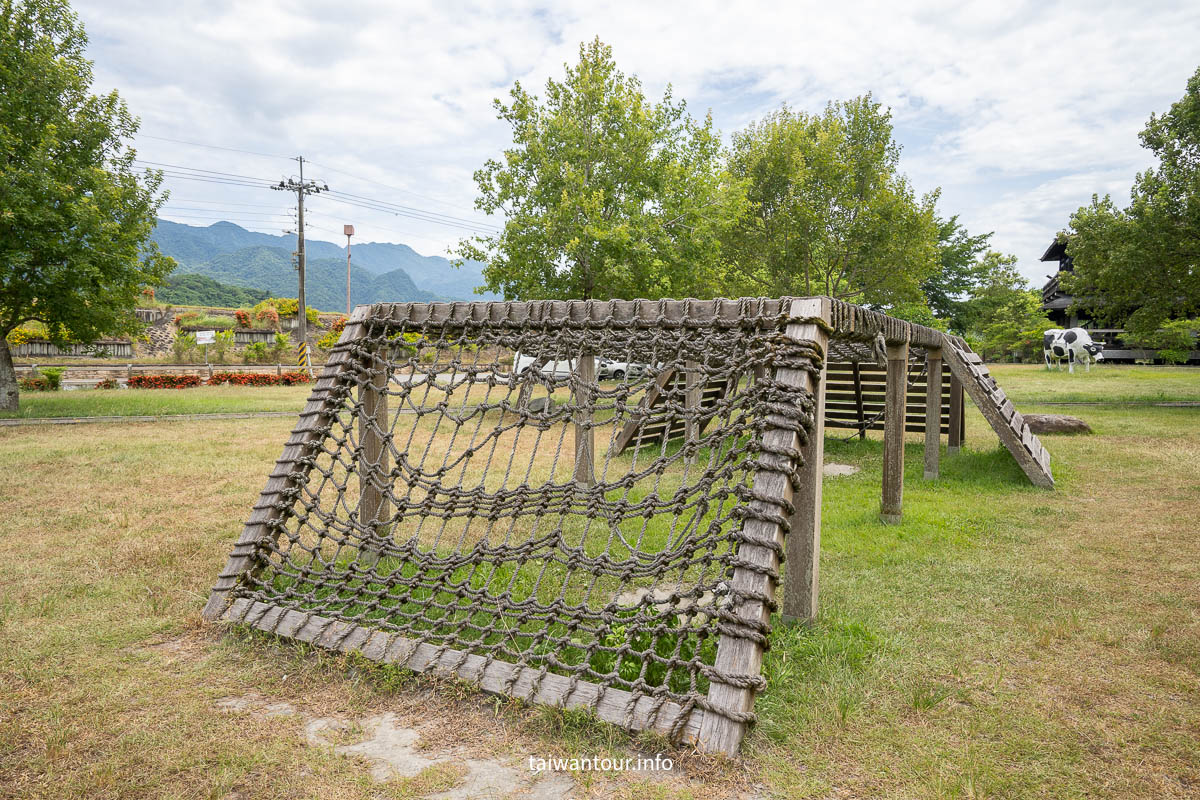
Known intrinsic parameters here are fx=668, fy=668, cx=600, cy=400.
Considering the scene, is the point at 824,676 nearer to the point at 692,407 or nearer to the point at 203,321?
the point at 692,407

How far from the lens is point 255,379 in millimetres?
21828

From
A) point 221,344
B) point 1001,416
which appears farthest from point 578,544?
point 221,344

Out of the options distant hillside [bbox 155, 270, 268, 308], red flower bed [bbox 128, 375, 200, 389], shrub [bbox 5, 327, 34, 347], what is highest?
distant hillside [bbox 155, 270, 268, 308]

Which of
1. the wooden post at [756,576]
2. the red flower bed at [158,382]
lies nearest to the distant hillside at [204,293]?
the red flower bed at [158,382]

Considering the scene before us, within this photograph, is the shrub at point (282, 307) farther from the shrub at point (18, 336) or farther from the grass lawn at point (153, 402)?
the grass lawn at point (153, 402)

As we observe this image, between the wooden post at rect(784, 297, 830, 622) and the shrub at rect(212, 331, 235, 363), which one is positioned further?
the shrub at rect(212, 331, 235, 363)

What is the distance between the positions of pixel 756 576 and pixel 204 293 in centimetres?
5871

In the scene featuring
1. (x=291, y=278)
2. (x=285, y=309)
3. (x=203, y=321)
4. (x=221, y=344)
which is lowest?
(x=221, y=344)

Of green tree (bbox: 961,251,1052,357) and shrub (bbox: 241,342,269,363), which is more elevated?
green tree (bbox: 961,251,1052,357)

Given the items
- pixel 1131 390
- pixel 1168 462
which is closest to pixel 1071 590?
pixel 1168 462

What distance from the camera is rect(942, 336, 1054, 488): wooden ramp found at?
6695mm

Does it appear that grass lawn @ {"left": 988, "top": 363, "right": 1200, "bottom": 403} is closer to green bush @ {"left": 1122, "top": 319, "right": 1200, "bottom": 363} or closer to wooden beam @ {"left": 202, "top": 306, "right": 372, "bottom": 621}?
green bush @ {"left": 1122, "top": 319, "right": 1200, "bottom": 363}

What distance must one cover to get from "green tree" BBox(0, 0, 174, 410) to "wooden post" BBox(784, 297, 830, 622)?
13552 millimetres

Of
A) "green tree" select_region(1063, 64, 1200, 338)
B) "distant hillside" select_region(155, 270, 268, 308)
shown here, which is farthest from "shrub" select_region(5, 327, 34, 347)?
"green tree" select_region(1063, 64, 1200, 338)
